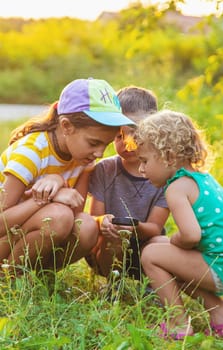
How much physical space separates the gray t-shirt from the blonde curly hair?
48 centimetres

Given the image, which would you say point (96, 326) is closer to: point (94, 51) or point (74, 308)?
point (74, 308)

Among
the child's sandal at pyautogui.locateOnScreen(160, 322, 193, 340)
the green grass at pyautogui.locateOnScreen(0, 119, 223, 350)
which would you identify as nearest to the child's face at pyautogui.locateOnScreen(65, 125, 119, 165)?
the green grass at pyautogui.locateOnScreen(0, 119, 223, 350)

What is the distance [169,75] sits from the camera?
1340 centimetres

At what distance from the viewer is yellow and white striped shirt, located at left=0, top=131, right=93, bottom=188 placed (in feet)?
10.9

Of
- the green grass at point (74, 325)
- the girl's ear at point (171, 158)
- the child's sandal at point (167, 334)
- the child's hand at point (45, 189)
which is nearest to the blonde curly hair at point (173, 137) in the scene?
the girl's ear at point (171, 158)

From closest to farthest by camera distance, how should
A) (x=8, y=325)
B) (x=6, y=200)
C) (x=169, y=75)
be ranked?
(x=8, y=325) → (x=6, y=200) → (x=169, y=75)

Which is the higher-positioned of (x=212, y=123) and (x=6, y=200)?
(x=6, y=200)

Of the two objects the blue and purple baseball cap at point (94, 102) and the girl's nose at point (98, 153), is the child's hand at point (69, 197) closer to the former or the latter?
the girl's nose at point (98, 153)

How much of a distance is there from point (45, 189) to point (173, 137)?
0.59m

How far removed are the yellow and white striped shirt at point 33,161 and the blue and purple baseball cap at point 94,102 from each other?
17 centimetres

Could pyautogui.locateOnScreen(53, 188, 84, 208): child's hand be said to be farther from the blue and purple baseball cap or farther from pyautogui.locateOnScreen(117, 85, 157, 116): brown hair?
pyautogui.locateOnScreen(117, 85, 157, 116): brown hair

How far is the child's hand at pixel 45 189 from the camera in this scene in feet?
10.8

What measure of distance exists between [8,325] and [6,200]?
0.76m

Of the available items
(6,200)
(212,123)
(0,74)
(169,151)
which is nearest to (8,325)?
(6,200)
